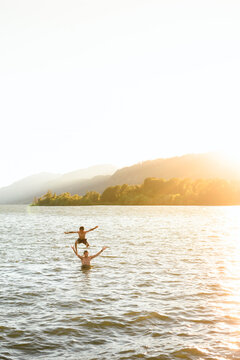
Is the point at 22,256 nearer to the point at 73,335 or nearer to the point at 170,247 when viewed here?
the point at 170,247

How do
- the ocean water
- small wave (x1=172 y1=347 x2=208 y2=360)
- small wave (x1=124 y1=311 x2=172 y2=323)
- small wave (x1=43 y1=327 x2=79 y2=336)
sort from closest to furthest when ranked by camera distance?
small wave (x1=172 y1=347 x2=208 y2=360), the ocean water, small wave (x1=43 y1=327 x2=79 y2=336), small wave (x1=124 y1=311 x2=172 y2=323)

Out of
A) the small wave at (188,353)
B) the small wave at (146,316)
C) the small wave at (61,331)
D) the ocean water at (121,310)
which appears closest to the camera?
the small wave at (188,353)

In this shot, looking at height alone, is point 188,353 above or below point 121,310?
below

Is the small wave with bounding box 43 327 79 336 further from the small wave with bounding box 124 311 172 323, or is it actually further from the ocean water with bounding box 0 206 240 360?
the small wave with bounding box 124 311 172 323

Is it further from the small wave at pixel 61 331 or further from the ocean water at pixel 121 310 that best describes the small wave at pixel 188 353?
the small wave at pixel 61 331

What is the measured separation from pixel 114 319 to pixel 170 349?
3.78 meters

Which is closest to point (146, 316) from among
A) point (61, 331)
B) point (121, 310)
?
point (121, 310)

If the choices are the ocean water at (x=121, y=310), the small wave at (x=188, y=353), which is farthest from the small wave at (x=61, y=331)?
the small wave at (x=188, y=353)

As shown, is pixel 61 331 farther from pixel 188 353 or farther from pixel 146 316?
pixel 188 353

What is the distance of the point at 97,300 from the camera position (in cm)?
1948

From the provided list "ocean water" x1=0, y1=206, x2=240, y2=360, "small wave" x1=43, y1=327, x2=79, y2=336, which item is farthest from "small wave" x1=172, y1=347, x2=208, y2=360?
"small wave" x1=43, y1=327, x2=79, y2=336

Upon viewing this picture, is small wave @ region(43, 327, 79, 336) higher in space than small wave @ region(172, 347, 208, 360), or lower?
higher

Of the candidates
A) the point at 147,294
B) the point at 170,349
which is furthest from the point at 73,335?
the point at 147,294

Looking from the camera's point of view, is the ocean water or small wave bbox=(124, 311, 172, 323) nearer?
the ocean water
